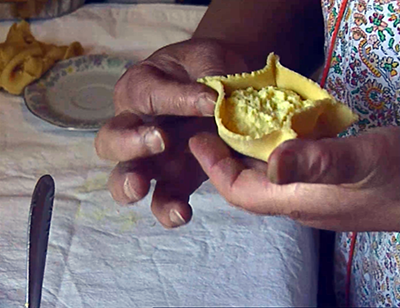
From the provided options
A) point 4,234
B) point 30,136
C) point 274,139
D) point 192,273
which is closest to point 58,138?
point 30,136

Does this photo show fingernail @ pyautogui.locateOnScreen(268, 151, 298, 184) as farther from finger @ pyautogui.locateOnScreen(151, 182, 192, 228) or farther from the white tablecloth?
the white tablecloth

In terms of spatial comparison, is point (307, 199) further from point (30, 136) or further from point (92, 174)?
point (30, 136)

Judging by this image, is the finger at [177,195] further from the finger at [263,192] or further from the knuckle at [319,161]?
the knuckle at [319,161]

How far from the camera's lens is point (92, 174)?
28.1 inches

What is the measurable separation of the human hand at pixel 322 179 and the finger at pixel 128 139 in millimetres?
33

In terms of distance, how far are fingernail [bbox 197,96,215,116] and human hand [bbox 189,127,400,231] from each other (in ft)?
0.07

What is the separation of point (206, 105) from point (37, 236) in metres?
0.19

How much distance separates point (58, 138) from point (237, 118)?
37 cm

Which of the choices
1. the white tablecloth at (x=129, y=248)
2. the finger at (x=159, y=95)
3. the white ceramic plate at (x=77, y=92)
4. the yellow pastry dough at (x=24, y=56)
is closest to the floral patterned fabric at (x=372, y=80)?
the white tablecloth at (x=129, y=248)

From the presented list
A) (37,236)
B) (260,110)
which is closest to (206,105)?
(260,110)

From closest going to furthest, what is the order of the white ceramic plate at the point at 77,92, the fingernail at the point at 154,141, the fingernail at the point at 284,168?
the fingernail at the point at 284,168
the fingernail at the point at 154,141
the white ceramic plate at the point at 77,92

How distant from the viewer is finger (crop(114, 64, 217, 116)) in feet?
1.55

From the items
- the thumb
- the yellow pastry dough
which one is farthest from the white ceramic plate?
the thumb

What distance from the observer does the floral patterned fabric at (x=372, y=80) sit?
0.57 m
